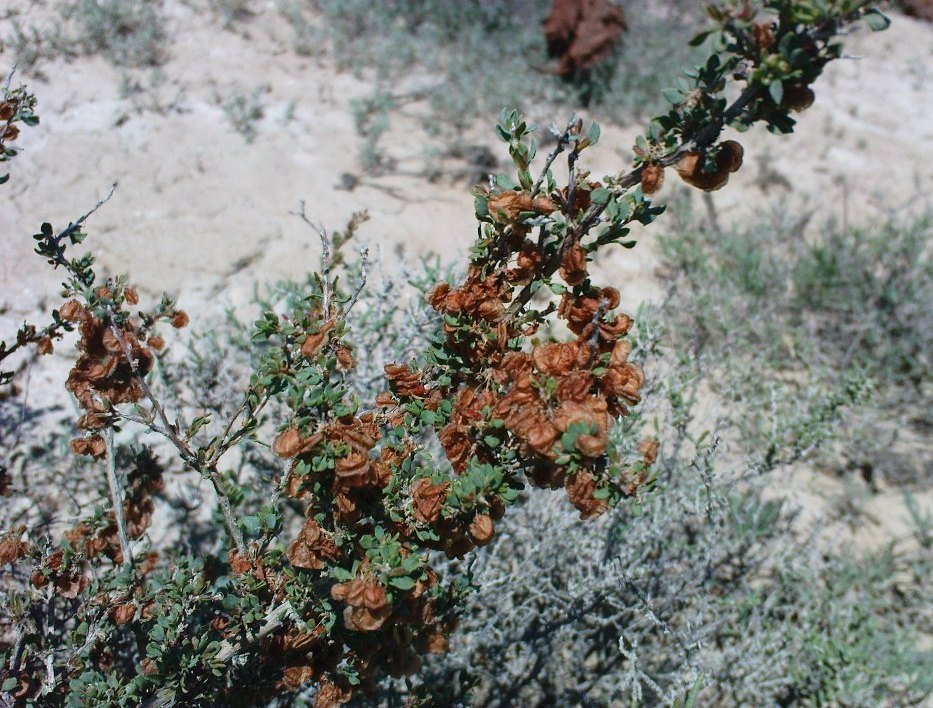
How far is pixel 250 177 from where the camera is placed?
385 centimetres

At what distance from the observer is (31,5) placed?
4.42 m

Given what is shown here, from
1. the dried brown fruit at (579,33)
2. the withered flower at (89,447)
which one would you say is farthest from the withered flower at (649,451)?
the dried brown fruit at (579,33)

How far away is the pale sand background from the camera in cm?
336

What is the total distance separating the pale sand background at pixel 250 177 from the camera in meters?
3.36

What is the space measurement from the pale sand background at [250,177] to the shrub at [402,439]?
109 cm

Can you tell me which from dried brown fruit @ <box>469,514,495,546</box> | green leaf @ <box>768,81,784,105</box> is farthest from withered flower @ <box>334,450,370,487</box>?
green leaf @ <box>768,81,784,105</box>

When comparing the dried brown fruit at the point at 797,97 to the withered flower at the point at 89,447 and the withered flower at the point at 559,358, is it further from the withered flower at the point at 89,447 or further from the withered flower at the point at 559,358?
the withered flower at the point at 89,447

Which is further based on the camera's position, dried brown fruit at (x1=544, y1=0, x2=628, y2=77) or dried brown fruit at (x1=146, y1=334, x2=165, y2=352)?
dried brown fruit at (x1=544, y1=0, x2=628, y2=77)

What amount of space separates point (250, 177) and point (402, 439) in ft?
8.63

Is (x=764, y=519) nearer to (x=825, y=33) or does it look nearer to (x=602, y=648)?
(x=602, y=648)

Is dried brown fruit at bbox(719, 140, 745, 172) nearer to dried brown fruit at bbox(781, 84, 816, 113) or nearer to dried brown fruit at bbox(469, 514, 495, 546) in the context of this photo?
dried brown fruit at bbox(781, 84, 816, 113)

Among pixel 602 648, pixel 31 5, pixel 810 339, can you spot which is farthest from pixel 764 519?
pixel 31 5

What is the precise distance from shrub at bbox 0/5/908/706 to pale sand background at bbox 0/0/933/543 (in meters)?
1.09

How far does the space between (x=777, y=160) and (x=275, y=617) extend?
4571 mm
